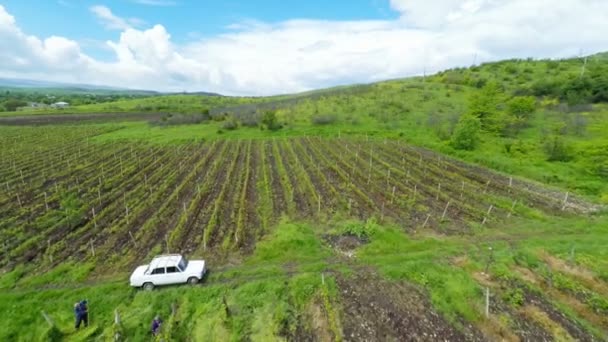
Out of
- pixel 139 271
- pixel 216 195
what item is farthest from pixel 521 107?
pixel 139 271

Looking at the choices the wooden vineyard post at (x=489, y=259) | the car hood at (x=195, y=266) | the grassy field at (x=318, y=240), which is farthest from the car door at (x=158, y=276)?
the wooden vineyard post at (x=489, y=259)

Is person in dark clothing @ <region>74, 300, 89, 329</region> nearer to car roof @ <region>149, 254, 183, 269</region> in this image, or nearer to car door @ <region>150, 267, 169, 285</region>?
car door @ <region>150, 267, 169, 285</region>

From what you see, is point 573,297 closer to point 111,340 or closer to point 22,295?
point 111,340

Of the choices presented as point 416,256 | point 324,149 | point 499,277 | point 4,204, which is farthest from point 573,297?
point 4,204

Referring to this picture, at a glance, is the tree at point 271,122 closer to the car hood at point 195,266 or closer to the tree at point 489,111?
the tree at point 489,111

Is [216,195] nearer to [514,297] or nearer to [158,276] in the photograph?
[158,276]

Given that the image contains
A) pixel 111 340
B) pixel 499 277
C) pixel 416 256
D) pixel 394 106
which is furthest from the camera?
pixel 394 106
